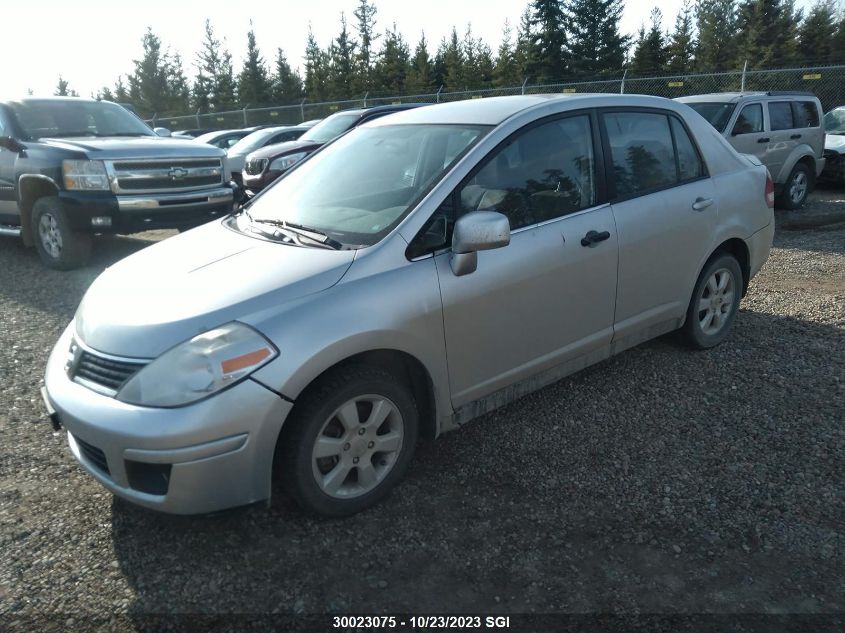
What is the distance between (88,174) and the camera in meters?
7.04

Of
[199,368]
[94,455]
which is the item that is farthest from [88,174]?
[199,368]

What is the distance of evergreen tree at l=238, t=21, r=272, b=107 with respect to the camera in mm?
52906

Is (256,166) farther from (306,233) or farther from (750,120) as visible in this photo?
(306,233)

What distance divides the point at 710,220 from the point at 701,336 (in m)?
0.81

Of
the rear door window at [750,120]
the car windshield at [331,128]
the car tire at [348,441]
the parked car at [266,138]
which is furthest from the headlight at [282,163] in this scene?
the car tire at [348,441]

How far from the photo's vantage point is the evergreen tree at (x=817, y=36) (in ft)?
120

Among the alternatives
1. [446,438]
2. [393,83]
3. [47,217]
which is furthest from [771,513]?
[393,83]

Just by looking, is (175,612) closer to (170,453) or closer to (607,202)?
(170,453)

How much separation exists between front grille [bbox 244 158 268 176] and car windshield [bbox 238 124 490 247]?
690cm

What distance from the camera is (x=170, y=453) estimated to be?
2.47 metres

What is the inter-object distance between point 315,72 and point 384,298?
2098 inches

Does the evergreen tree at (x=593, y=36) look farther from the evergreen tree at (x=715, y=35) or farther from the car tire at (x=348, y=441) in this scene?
the car tire at (x=348, y=441)

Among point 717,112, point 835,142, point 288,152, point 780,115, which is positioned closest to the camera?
point 717,112

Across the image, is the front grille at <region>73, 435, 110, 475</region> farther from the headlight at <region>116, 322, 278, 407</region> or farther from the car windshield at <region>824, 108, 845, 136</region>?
the car windshield at <region>824, 108, 845, 136</region>
